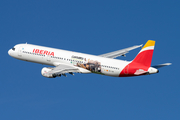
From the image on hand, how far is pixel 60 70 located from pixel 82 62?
558 cm

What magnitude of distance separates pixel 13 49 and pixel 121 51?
90.8 ft

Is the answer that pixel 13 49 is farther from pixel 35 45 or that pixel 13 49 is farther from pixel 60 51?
pixel 60 51

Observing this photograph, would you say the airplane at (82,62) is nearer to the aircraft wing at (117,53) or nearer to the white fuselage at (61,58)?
the white fuselage at (61,58)

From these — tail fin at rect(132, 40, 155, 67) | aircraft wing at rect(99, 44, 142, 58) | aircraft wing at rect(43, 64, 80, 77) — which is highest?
aircraft wing at rect(99, 44, 142, 58)

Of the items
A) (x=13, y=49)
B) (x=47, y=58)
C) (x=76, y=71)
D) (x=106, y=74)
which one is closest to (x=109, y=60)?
(x=106, y=74)

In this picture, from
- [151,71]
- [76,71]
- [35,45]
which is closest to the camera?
[151,71]

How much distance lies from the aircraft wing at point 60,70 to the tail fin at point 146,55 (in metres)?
14.6

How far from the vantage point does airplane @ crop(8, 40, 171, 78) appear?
248ft

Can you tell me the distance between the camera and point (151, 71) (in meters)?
74.9

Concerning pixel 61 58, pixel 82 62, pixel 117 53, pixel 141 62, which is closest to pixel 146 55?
pixel 141 62

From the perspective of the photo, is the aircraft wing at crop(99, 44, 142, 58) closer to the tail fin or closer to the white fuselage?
the white fuselage

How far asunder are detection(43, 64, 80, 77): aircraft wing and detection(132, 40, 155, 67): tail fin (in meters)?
14.6

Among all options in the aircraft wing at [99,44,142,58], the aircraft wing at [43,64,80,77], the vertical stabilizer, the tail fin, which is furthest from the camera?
the aircraft wing at [99,44,142,58]

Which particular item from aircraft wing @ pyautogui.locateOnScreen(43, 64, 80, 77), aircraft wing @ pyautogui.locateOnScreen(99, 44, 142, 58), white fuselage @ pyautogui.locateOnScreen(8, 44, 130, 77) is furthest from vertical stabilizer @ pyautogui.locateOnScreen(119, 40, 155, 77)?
aircraft wing @ pyautogui.locateOnScreen(43, 64, 80, 77)
